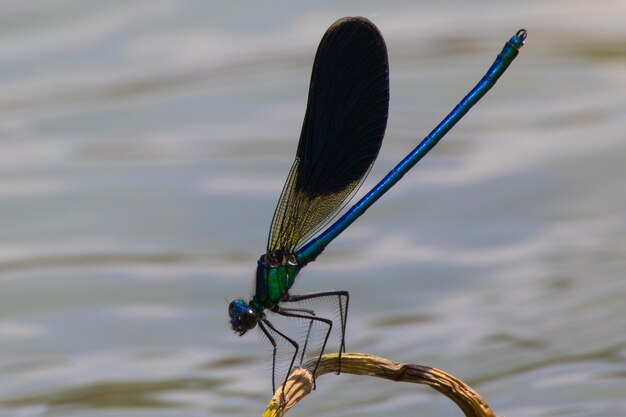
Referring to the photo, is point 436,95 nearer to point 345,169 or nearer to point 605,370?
point 605,370

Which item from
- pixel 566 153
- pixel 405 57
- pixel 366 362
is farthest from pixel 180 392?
pixel 405 57

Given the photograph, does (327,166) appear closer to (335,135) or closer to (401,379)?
(335,135)

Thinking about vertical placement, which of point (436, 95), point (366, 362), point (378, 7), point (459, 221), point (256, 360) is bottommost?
point (366, 362)

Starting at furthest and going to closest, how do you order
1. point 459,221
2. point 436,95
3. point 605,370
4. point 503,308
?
point 436,95
point 459,221
point 503,308
point 605,370

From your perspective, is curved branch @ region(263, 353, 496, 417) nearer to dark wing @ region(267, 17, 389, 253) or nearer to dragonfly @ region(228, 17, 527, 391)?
dragonfly @ region(228, 17, 527, 391)

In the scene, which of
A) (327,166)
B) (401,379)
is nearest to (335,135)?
(327,166)

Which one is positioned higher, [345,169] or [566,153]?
[566,153]

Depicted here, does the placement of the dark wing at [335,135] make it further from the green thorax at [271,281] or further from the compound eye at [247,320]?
the compound eye at [247,320]
